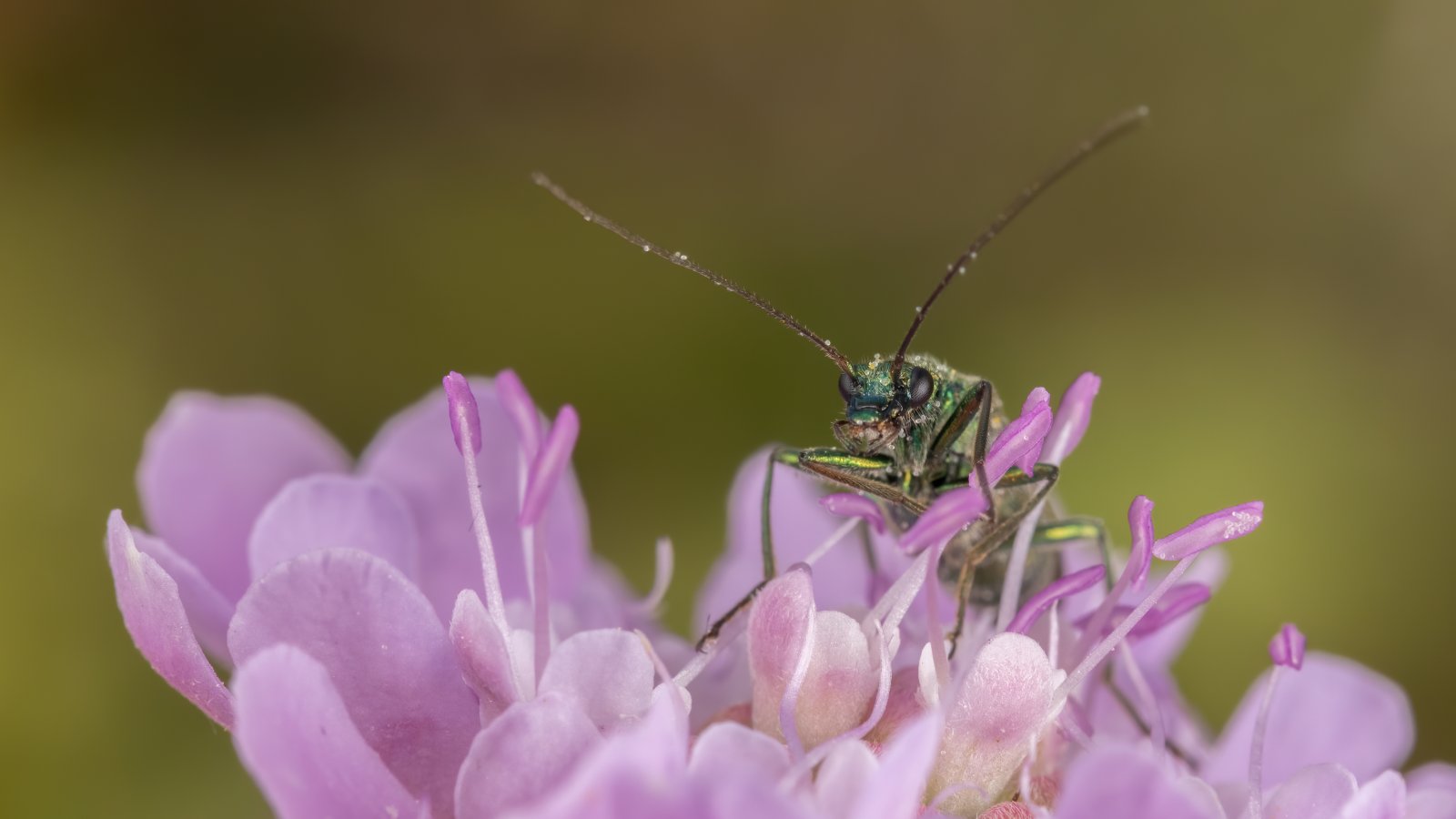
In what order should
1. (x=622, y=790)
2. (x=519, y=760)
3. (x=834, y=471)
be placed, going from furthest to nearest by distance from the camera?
(x=834, y=471) → (x=519, y=760) → (x=622, y=790)

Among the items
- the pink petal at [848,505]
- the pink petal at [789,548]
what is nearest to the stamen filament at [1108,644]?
the pink petal at [848,505]

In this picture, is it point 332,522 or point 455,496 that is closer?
point 332,522

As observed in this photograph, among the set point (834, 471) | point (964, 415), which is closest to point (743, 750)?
point (834, 471)

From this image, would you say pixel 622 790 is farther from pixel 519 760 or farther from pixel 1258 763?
pixel 1258 763

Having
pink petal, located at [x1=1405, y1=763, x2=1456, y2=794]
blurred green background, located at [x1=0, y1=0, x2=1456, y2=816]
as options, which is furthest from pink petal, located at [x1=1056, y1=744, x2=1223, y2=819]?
blurred green background, located at [x1=0, y1=0, x2=1456, y2=816]

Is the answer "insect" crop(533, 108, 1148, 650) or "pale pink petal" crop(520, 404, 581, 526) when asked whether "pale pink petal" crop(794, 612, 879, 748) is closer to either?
"insect" crop(533, 108, 1148, 650)

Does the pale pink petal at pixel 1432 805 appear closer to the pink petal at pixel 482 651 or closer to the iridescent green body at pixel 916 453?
the iridescent green body at pixel 916 453

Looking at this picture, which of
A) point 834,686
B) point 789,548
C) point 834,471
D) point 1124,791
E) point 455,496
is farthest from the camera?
point 789,548

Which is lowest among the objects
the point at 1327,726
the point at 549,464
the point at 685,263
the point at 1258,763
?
the point at 1327,726
